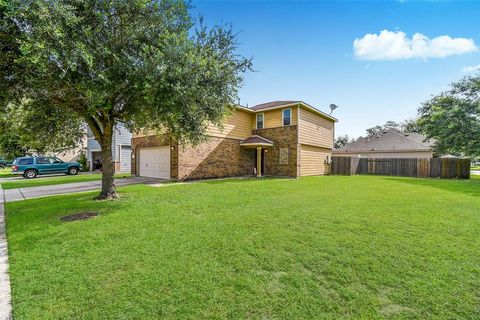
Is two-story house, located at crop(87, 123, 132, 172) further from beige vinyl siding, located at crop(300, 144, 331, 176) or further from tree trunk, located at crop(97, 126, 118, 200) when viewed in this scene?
beige vinyl siding, located at crop(300, 144, 331, 176)

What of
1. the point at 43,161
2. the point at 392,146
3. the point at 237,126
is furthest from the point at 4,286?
the point at 392,146

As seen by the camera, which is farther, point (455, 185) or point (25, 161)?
point (25, 161)

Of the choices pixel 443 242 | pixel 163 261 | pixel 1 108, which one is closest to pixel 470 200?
pixel 443 242

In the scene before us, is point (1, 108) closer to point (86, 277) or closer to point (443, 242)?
point (86, 277)

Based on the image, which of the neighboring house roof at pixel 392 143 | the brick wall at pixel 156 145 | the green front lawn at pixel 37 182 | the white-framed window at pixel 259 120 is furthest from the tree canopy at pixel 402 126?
the green front lawn at pixel 37 182

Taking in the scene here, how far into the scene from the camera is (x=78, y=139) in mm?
10789

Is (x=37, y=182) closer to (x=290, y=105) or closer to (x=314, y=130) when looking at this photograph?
(x=290, y=105)

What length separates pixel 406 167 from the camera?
2028 cm

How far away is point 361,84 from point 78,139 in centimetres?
1576

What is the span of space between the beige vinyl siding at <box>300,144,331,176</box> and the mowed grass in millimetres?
11151

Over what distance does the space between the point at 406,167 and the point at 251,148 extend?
44.1 ft

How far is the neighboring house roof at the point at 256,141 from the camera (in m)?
16.8

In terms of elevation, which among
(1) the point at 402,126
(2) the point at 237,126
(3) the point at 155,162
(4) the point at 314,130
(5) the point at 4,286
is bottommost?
(5) the point at 4,286

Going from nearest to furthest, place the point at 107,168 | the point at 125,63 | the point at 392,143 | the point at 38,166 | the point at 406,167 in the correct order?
the point at 125,63, the point at 107,168, the point at 38,166, the point at 406,167, the point at 392,143
